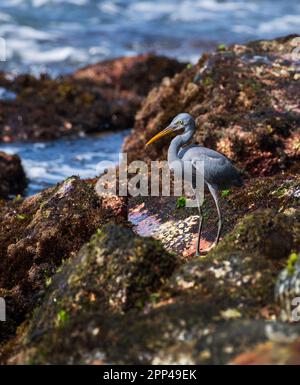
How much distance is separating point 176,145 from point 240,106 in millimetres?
4841

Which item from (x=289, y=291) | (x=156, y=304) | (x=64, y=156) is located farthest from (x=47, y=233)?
(x=64, y=156)

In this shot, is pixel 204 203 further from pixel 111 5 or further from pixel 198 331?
pixel 111 5

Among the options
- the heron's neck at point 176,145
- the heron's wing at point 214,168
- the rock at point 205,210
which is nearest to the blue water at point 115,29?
the rock at point 205,210

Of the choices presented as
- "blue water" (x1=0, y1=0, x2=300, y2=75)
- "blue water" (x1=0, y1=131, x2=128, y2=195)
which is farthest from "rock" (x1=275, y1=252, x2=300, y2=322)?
"blue water" (x1=0, y1=0, x2=300, y2=75)

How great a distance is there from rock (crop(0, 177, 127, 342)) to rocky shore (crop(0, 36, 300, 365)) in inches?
0.8

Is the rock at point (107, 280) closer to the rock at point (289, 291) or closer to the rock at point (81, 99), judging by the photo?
the rock at point (289, 291)

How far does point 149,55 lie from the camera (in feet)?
90.4

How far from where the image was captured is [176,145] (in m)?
9.61

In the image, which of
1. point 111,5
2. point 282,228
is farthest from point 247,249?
point 111,5

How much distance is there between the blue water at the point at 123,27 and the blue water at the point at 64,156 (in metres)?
9.30

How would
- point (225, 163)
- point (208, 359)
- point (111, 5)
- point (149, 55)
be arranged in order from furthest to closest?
point (111, 5)
point (149, 55)
point (225, 163)
point (208, 359)

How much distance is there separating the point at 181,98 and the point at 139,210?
4859 mm

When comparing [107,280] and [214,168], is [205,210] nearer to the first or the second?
[214,168]

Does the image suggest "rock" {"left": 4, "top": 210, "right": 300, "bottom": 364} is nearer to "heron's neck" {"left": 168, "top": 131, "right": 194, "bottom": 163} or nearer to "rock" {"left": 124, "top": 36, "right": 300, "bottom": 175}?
"heron's neck" {"left": 168, "top": 131, "right": 194, "bottom": 163}
